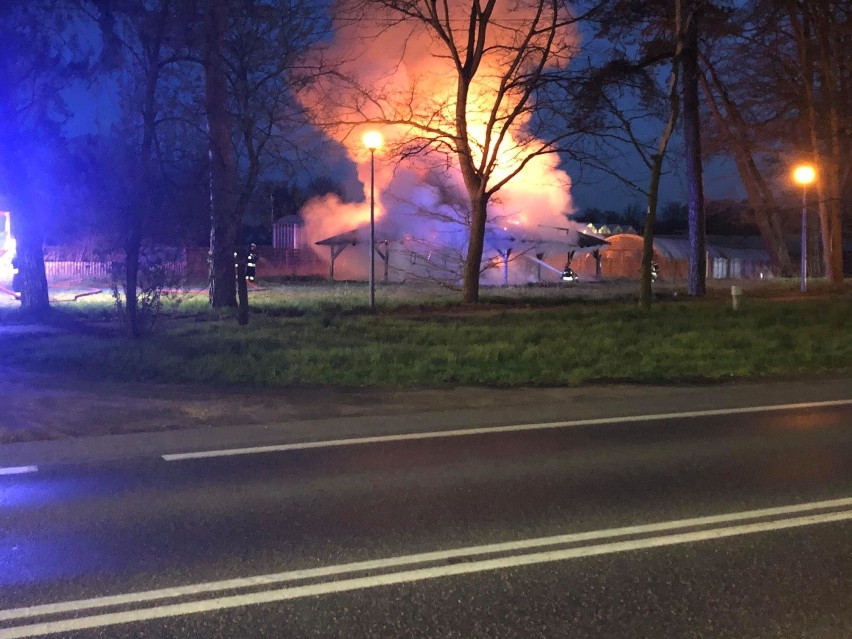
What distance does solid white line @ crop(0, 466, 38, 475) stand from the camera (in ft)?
22.4

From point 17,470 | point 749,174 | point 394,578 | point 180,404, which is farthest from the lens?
point 749,174

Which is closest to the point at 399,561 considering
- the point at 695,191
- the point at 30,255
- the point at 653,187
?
the point at 653,187

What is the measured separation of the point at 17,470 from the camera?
6.93m

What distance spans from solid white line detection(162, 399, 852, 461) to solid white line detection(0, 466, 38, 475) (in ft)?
3.50

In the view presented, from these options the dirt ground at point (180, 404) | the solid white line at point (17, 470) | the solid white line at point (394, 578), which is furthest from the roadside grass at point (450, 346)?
the solid white line at point (394, 578)

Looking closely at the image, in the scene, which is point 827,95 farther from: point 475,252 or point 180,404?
point 180,404

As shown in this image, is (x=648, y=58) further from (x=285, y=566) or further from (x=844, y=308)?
(x=285, y=566)

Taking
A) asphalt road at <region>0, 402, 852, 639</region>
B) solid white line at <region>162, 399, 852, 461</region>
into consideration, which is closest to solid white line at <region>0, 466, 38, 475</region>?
asphalt road at <region>0, 402, 852, 639</region>

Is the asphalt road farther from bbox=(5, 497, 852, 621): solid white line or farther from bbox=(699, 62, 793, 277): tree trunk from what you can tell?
bbox=(699, 62, 793, 277): tree trunk

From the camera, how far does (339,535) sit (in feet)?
17.3

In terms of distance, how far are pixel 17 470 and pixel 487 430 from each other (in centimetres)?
433

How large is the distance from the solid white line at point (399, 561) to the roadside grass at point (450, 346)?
570 cm

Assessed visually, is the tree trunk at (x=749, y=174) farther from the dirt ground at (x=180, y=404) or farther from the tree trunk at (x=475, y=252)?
the dirt ground at (x=180, y=404)

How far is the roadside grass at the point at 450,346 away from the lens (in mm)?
11500
